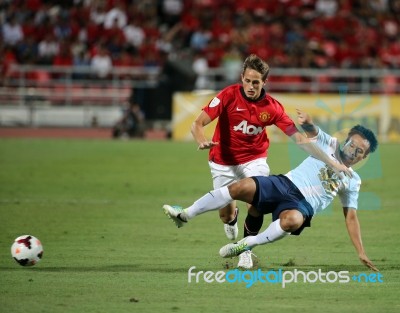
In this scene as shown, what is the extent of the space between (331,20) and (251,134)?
21.2m

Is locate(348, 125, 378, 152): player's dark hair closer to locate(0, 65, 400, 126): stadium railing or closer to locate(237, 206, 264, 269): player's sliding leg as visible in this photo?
locate(237, 206, 264, 269): player's sliding leg

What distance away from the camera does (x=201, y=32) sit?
2988 centimetres

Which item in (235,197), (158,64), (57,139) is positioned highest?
(235,197)

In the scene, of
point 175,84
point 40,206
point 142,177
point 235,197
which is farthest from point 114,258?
point 175,84

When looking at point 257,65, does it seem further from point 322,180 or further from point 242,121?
point 322,180

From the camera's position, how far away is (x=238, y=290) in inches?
329

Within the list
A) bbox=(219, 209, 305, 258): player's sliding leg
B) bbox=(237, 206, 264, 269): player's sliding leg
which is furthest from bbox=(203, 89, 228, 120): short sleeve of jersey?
bbox=(219, 209, 305, 258): player's sliding leg

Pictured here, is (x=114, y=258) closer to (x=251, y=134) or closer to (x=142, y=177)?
(x=251, y=134)

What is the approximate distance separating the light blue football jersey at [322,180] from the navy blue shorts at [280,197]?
0.07 meters

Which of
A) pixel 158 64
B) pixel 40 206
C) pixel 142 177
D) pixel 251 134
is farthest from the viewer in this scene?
pixel 158 64

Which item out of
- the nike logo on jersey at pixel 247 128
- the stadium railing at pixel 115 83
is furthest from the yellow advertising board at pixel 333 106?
the nike logo on jersey at pixel 247 128

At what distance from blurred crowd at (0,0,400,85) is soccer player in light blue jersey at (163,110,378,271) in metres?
18.8

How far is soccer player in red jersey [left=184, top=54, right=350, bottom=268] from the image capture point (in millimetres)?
9492

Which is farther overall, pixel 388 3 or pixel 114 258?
pixel 388 3
